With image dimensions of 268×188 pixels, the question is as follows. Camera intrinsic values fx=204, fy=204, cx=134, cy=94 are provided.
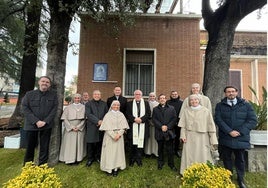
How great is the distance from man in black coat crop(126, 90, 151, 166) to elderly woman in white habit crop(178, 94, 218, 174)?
101 cm

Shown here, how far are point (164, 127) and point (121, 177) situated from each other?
1450 mm

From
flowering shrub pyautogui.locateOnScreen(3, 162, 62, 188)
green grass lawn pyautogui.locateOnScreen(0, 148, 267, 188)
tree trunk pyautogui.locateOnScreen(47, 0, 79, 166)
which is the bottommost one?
green grass lawn pyautogui.locateOnScreen(0, 148, 267, 188)

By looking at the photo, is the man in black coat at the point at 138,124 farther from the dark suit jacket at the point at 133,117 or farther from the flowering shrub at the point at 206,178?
the flowering shrub at the point at 206,178

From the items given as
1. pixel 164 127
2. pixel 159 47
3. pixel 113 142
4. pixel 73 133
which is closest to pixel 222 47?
pixel 164 127

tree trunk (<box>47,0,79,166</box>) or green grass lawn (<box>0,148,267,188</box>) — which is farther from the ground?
tree trunk (<box>47,0,79,166</box>)

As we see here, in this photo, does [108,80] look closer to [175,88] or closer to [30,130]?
[175,88]

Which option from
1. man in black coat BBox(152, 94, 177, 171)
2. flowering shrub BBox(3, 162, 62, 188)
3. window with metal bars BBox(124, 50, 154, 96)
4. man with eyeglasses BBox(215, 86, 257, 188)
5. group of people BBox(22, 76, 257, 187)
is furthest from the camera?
window with metal bars BBox(124, 50, 154, 96)

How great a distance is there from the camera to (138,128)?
4930 mm

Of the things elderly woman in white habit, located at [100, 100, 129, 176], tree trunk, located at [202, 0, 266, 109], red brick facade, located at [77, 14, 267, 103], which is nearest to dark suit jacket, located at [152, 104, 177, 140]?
elderly woman in white habit, located at [100, 100, 129, 176]

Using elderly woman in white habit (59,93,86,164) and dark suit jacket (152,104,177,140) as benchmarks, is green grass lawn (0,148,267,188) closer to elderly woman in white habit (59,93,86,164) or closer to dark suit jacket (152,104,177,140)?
elderly woman in white habit (59,93,86,164)

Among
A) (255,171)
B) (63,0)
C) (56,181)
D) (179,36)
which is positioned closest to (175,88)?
(179,36)

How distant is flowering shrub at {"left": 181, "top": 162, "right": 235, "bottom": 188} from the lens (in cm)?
287

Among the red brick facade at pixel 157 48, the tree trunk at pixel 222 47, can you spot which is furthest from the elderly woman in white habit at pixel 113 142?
the red brick facade at pixel 157 48

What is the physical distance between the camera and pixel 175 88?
28.1ft
